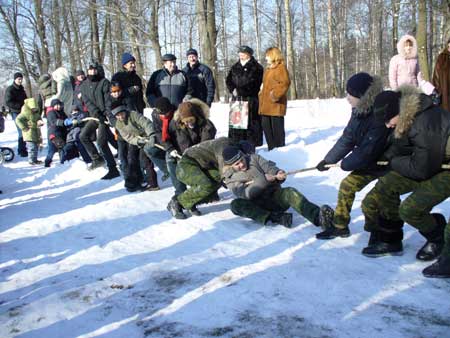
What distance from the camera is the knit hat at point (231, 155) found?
4.72 meters

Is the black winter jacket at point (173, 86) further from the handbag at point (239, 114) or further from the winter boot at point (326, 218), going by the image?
the winter boot at point (326, 218)

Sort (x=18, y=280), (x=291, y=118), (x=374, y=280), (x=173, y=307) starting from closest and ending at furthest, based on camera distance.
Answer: (x=173, y=307) < (x=374, y=280) < (x=18, y=280) < (x=291, y=118)

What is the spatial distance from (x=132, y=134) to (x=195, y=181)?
6.47 ft

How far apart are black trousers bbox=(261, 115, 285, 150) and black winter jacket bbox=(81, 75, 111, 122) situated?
277 centimetres

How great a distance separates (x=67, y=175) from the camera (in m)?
8.26

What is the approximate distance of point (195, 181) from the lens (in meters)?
5.19

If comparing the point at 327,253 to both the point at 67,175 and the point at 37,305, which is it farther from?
the point at 67,175

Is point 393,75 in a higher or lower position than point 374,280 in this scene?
higher

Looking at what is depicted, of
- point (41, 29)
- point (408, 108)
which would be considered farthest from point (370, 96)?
point (41, 29)

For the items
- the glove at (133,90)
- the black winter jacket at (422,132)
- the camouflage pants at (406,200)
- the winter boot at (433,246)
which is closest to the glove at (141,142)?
the glove at (133,90)

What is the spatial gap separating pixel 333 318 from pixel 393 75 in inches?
212

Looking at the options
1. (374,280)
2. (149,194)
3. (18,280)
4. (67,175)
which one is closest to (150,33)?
(67,175)

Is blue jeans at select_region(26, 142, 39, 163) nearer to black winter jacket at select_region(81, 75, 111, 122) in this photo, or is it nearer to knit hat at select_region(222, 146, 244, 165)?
black winter jacket at select_region(81, 75, 111, 122)

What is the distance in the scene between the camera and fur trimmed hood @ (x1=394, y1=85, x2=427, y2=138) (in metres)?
3.27
